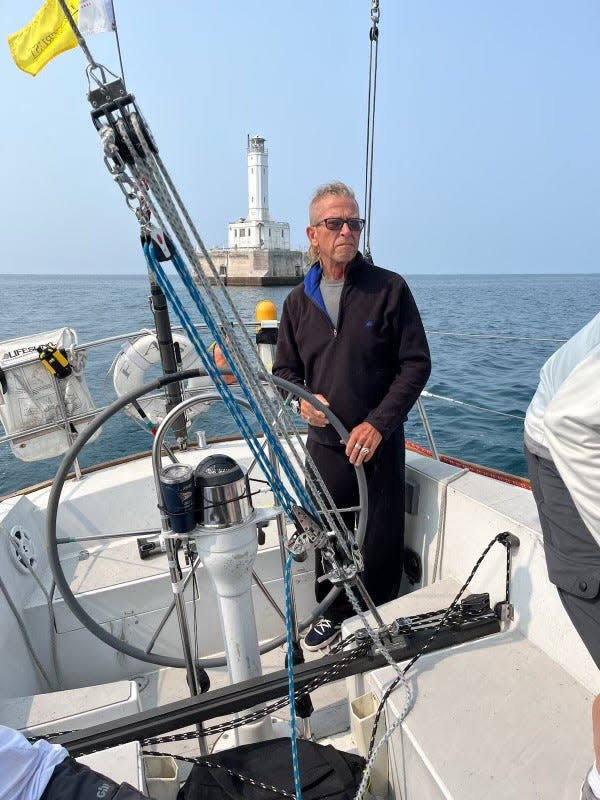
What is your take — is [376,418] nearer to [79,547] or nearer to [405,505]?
[405,505]

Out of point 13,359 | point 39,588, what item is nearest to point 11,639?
point 39,588

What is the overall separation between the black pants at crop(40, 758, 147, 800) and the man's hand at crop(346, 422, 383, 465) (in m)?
1.10

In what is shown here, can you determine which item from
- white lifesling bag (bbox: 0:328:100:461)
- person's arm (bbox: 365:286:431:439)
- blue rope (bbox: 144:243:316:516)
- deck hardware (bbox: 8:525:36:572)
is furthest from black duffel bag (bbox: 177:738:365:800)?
white lifesling bag (bbox: 0:328:100:461)

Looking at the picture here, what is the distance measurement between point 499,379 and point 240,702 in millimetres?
9346

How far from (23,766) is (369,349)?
1.52 meters

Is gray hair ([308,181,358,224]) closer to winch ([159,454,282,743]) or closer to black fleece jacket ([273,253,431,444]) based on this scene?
black fleece jacket ([273,253,431,444])

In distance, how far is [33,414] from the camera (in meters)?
2.98

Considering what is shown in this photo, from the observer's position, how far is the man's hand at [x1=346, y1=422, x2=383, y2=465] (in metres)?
1.81

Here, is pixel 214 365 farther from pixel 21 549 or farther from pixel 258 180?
pixel 258 180

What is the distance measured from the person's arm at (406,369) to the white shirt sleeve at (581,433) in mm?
994

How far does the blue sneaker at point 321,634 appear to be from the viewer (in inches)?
85.7

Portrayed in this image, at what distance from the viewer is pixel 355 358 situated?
1928mm

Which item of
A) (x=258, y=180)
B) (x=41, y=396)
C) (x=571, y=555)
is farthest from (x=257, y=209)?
(x=571, y=555)

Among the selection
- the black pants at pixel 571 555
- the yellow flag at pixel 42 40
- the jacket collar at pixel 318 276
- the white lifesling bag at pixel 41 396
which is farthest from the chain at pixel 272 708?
the yellow flag at pixel 42 40
